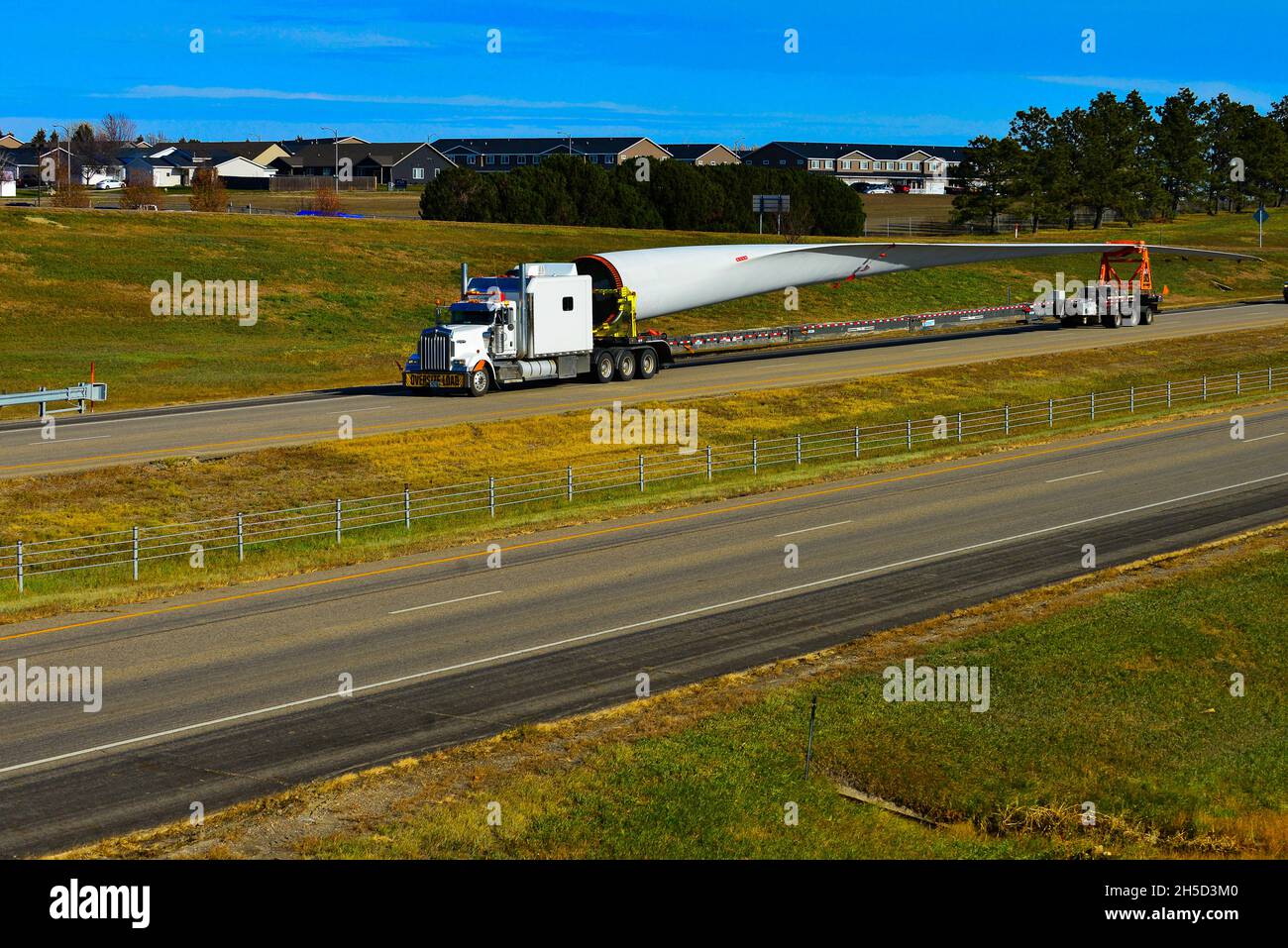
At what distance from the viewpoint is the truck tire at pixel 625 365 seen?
2227 inches

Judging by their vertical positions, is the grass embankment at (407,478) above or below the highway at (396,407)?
below

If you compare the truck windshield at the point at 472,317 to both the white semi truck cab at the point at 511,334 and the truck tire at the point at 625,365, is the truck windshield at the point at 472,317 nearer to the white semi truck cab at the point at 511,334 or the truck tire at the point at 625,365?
the white semi truck cab at the point at 511,334

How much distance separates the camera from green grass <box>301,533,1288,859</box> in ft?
51.0

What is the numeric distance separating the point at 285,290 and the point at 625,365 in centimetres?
3208

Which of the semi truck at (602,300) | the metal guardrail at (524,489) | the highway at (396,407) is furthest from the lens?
the semi truck at (602,300)

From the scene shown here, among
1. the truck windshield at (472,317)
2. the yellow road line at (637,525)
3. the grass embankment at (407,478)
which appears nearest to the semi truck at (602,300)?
the truck windshield at (472,317)

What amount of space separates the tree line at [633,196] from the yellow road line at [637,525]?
73.1 meters

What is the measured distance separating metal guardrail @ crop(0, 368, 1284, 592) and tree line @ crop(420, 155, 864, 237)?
6797cm

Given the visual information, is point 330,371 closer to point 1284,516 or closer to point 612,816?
point 1284,516

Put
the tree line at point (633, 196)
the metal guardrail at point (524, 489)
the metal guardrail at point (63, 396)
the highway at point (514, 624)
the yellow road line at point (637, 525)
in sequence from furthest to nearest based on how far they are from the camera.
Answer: the tree line at point (633, 196), the metal guardrail at point (63, 396), the metal guardrail at point (524, 489), the yellow road line at point (637, 525), the highway at point (514, 624)

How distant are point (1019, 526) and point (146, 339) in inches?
1934

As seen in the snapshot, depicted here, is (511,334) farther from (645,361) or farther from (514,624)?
(514,624)

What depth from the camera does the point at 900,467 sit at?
43500mm

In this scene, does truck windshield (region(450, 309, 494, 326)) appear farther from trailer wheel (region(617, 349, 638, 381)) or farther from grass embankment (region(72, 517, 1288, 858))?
grass embankment (region(72, 517, 1288, 858))
